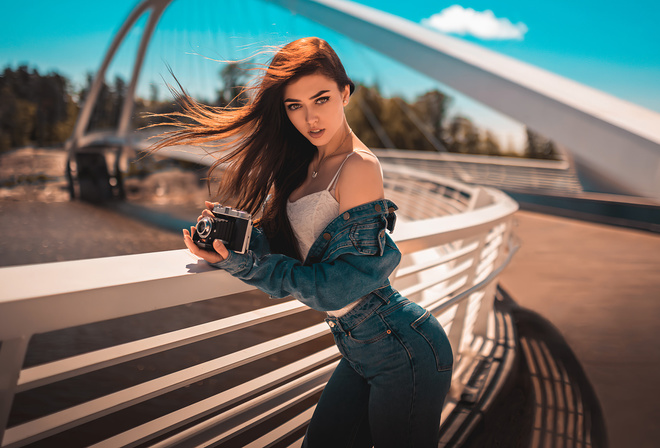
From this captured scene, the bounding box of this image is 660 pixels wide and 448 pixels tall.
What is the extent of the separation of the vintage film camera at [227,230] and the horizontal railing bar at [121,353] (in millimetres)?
233

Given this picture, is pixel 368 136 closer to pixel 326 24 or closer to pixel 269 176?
Result: pixel 326 24

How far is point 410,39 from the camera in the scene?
7.43 metres

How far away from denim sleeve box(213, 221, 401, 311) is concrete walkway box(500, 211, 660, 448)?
178cm

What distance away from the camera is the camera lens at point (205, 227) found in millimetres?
1250

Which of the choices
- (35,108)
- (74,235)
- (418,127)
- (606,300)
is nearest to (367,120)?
(418,127)

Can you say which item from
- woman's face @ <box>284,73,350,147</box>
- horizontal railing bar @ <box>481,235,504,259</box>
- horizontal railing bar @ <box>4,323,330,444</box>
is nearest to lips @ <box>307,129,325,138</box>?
woman's face @ <box>284,73,350,147</box>

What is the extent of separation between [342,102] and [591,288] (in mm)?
4841

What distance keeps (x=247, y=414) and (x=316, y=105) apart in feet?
3.14

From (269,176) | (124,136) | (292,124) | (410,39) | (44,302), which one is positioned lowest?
(124,136)

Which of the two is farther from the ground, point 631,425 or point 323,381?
point 323,381

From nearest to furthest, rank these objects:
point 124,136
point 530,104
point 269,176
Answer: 1. point 269,176
2. point 530,104
3. point 124,136

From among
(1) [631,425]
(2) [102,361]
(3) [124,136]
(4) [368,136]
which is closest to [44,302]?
(2) [102,361]

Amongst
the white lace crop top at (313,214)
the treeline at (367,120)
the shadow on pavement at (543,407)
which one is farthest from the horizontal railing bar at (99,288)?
the treeline at (367,120)

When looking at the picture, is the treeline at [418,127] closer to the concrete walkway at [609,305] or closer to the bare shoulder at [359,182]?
the concrete walkway at [609,305]
